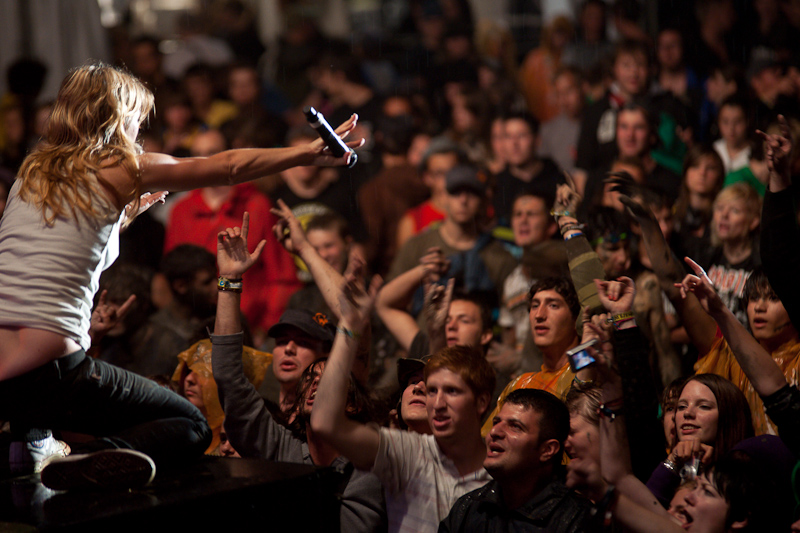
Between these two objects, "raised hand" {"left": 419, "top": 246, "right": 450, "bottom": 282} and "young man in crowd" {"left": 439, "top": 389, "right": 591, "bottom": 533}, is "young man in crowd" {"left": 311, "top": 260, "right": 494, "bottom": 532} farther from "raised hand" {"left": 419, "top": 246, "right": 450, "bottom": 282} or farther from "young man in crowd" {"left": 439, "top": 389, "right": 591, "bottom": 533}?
"raised hand" {"left": 419, "top": 246, "right": 450, "bottom": 282}

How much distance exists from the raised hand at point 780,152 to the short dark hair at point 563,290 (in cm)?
99

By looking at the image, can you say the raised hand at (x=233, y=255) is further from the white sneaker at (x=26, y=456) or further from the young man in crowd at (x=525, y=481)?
the young man in crowd at (x=525, y=481)

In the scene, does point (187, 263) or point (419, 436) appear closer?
point (419, 436)

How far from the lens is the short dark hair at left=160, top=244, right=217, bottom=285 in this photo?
5.54 meters

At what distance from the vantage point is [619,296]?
9.96ft

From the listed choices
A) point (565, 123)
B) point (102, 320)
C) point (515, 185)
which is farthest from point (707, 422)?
point (565, 123)

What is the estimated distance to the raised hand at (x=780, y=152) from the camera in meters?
3.21

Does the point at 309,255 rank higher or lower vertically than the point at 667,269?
higher

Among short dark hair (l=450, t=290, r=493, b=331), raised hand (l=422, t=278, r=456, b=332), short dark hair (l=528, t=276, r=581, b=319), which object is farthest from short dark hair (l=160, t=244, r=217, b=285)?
short dark hair (l=528, t=276, r=581, b=319)

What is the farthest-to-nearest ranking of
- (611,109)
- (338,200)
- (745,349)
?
(338,200), (611,109), (745,349)

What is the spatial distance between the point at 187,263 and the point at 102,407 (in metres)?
2.96

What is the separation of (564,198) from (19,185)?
79.1 inches

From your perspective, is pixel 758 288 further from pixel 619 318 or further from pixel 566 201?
pixel 619 318

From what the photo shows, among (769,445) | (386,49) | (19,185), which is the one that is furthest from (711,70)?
(19,185)
